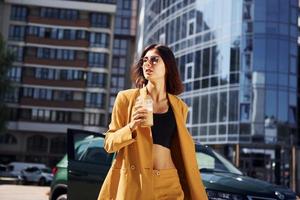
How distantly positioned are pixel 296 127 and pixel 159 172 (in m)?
38.3

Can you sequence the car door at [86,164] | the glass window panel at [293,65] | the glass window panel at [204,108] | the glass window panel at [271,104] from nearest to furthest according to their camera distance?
1. the car door at [86,164]
2. the glass window panel at [271,104]
3. the glass window panel at [293,65]
4. the glass window panel at [204,108]

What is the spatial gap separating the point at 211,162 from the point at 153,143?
4.62 metres

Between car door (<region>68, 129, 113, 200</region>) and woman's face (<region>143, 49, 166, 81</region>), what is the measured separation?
3763mm

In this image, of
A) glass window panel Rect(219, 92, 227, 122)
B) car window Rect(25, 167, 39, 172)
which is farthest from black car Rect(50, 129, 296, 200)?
car window Rect(25, 167, 39, 172)

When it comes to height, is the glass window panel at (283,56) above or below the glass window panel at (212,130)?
above

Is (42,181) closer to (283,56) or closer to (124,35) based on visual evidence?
(283,56)

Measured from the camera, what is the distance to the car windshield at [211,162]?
302 inches

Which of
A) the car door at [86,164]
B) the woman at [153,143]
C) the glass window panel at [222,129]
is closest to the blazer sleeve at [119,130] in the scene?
the woman at [153,143]

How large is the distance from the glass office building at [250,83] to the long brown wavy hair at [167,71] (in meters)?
34.7

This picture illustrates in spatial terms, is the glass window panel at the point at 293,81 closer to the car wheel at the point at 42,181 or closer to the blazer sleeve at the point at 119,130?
the car wheel at the point at 42,181

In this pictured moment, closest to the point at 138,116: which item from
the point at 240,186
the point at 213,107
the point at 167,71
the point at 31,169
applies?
the point at 167,71

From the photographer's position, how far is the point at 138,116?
3119mm

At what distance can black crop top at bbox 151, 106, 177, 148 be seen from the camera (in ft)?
11.1

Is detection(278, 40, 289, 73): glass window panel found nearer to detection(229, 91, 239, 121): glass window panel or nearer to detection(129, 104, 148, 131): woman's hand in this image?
detection(229, 91, 239, 121): glass window panel
